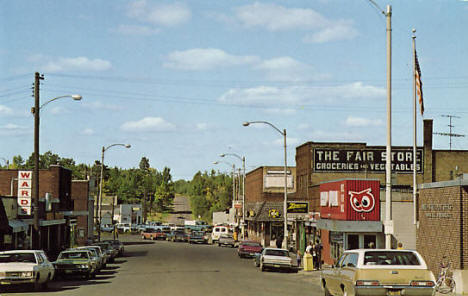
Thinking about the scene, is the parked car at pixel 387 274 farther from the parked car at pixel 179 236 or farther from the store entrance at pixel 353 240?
the parked car at pixel 179 236

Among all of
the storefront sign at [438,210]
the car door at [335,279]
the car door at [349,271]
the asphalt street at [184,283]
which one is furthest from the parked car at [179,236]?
the car door at [349,271]

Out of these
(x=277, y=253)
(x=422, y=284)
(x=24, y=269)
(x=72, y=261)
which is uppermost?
(x=422, y=284)

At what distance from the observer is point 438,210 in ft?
97.3

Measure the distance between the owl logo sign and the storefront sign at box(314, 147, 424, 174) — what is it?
24.2 metres

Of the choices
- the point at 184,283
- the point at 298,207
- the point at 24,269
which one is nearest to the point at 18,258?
the point at 24,269

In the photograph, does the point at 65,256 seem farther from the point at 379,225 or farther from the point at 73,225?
the point at 73,225

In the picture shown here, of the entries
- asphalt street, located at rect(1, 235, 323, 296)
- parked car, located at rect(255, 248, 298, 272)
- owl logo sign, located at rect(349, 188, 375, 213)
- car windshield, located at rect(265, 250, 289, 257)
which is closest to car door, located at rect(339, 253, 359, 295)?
asphalt street, located at rect(1, 235, 323, 296)

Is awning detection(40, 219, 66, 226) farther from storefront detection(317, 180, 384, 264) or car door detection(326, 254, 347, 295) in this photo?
car door detection(326, 254, 347, 295)

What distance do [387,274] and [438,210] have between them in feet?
42.7

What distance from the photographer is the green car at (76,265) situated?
31.5m

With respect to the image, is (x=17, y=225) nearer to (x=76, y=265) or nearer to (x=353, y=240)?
(x=76, y=265)

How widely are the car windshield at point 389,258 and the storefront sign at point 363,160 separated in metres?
46.1

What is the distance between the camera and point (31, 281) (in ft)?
81.8

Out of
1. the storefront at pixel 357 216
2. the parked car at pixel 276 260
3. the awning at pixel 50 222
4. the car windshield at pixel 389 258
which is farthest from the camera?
the awning at pixel 50 222
